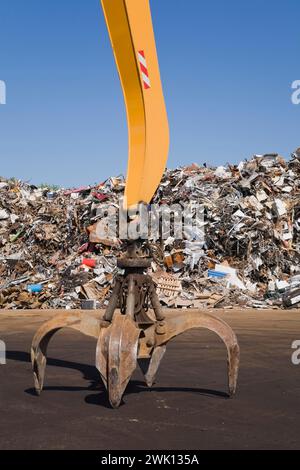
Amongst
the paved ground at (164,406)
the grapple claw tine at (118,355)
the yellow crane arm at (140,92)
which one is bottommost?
the paved ground at (164,406)

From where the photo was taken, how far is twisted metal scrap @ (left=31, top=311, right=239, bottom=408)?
4066 mm

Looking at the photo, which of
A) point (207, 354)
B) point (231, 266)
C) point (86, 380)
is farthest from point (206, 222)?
point (86, 380)

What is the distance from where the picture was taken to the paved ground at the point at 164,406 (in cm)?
369

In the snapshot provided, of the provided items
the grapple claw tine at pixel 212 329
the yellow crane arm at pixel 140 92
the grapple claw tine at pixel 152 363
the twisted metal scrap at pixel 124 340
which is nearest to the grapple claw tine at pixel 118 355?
the twisted metal scrap at pixel 124 340

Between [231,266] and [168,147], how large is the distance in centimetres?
1133

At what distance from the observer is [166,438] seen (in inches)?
145

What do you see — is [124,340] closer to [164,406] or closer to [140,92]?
[164,406]

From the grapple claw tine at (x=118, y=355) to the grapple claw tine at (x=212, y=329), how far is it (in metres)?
0.56

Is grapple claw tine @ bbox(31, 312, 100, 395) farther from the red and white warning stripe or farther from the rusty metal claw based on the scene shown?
the red and white warning stripe

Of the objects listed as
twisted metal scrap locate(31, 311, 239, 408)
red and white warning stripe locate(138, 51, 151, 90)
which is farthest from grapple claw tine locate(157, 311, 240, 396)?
red and white warning stripe locate(138, 51, 151, 90)

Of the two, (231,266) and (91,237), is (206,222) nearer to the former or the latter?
(231,266)

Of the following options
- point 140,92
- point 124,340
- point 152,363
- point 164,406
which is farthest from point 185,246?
point 124,340

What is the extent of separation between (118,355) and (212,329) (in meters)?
0.91

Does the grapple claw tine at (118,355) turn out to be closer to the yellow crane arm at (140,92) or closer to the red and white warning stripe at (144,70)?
the yellow crane arm at (140,92)
